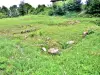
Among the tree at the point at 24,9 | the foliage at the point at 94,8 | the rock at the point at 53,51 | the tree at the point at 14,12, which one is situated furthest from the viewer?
the tree at the point at 14,12

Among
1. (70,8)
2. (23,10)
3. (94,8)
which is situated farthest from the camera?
(23,10)

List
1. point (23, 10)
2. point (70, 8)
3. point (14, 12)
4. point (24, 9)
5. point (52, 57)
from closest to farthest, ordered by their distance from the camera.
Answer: point (52, 57) < point (70, 8) < point (24, 9) < point (23, 10) < point (14, 12)

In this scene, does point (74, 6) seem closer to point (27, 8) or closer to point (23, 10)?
point (27, 8)

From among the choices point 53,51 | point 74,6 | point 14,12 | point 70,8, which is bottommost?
point 14,12

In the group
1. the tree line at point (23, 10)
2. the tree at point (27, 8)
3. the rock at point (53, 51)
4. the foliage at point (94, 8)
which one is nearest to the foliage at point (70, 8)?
the foliage at point (94, 8)

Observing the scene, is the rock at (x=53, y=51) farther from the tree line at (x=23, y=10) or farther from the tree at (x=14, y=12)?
the tree at (x=14, y=12)

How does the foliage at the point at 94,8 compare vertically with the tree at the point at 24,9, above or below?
above

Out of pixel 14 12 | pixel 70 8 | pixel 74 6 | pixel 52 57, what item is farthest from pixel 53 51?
pixel 14 12

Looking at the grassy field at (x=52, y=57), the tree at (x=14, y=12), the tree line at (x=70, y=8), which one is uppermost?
the tree line at (x=70, y=8)

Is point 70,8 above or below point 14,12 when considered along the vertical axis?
above

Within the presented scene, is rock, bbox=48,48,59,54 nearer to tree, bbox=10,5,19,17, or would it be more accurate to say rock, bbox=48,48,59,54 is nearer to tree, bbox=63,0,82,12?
tree, bbox=63,0,82,12

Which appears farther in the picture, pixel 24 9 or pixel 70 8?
pixel 24 9

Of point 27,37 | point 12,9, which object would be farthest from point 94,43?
point 12,9

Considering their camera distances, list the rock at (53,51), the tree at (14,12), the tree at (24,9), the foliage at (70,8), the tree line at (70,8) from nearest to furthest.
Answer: the rock at (53,51) < the tree line at (70,8) < the foliage at (70,8) < the tree at (24,9) < the tree at (14,12)
